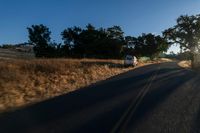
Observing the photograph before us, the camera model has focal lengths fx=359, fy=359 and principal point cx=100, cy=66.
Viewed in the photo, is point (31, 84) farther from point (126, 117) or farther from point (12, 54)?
point (12, 54)

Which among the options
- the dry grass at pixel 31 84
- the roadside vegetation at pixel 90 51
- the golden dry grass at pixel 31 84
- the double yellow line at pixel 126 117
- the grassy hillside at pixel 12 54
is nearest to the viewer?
the double yellow line at pixel 126 117

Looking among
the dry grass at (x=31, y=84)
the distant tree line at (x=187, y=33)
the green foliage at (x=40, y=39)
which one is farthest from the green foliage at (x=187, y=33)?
the dry grass at (x=31, y=84)

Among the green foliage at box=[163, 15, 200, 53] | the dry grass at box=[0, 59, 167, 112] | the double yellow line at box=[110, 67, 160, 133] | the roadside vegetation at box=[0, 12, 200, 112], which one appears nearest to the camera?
the double yellow line at box=[110, 67, 160, 133]

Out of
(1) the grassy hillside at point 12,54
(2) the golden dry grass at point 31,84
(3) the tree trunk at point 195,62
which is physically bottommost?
(3) the tree trunk at point 195,62

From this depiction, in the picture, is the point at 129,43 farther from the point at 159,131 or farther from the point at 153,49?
the point at 159,131

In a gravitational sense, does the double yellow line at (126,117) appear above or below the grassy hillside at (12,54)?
below

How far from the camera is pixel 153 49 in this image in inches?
4131

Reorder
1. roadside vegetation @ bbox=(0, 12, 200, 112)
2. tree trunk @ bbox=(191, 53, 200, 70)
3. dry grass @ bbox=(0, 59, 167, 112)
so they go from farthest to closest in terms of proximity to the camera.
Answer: tree trunk @ bbox=(191, 53, 200, 70) → roadside vegetation @ bbox=(0, 12, 200, 112) → dry grass @ bbox=(0, 59, 167, 112)

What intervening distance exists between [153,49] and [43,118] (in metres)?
96.3

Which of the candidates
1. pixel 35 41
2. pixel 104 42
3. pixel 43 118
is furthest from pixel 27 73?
pixel 35 41

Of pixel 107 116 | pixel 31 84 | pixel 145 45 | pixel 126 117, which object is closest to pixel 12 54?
pixel 31 84

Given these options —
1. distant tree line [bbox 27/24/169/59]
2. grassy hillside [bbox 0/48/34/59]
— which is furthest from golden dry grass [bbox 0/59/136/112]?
distant tree line [bbox 27/24/169/59]

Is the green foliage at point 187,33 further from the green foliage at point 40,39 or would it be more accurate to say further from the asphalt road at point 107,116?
the asphalt road at point 107,116

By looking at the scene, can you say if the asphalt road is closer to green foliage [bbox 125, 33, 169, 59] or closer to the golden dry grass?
the golden dry grass
